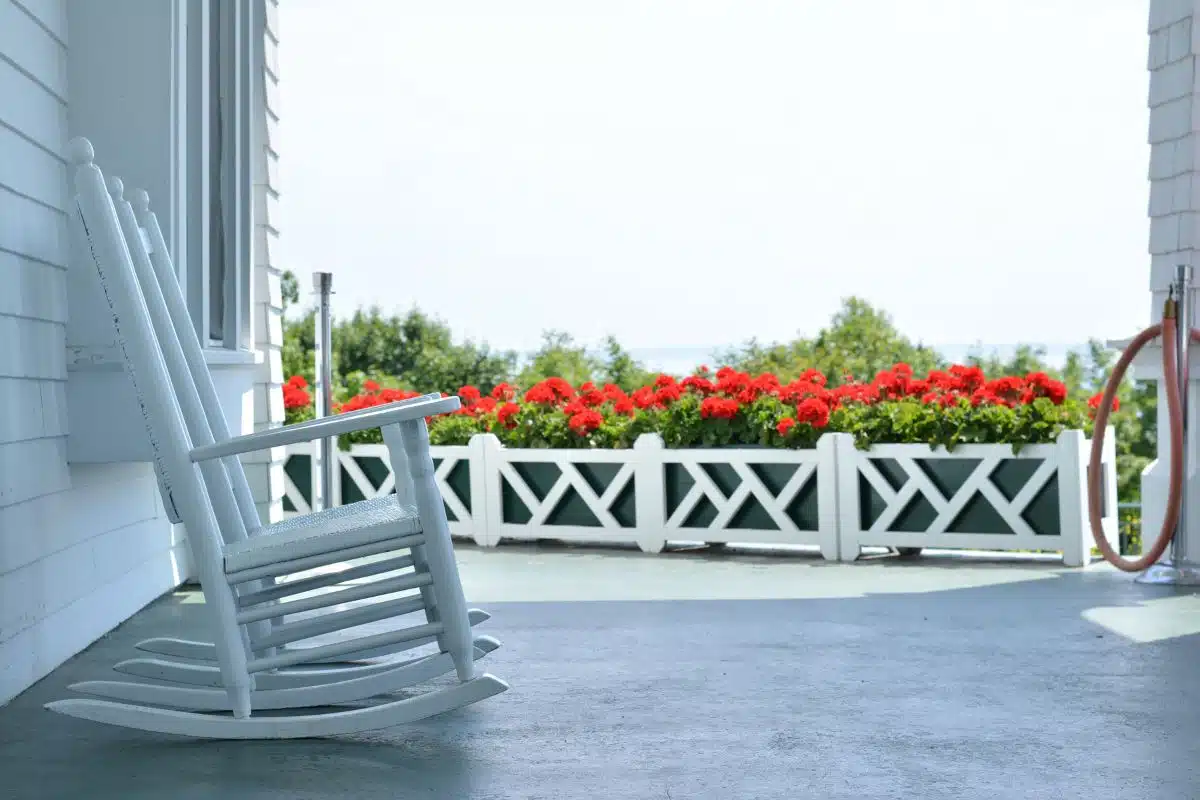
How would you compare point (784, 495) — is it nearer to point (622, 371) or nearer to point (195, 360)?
point (195, 360)

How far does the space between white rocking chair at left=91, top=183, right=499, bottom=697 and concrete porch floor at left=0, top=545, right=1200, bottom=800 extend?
0.60 ft

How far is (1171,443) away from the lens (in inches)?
181

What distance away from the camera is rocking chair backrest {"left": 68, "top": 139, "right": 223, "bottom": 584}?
7.95ft

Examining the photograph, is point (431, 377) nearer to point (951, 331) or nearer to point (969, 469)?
point (969, 469)

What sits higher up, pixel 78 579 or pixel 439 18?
pixel 439 18

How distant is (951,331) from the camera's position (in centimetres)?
3744

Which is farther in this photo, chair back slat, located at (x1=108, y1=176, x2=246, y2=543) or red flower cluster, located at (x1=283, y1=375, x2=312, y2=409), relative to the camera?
red flower cluster, located at (x1=283, y1=375, x2=312, y2=409)

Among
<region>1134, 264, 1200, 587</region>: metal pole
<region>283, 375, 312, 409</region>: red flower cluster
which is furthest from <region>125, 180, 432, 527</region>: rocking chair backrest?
<region>283, 375, 312, 409</region>: red flower cluster

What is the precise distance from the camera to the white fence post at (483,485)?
6250 mm

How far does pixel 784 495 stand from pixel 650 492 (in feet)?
2.09

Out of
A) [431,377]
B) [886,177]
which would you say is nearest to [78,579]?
[431,377]

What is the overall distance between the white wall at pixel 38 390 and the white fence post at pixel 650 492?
2.81m

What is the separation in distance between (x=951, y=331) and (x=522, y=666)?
3582cm

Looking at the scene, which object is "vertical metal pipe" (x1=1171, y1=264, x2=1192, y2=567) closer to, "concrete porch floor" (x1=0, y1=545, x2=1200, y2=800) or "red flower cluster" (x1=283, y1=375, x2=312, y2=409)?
"concrete porch floor" (x1=0, y1=545, x2=1200, y2=800)
